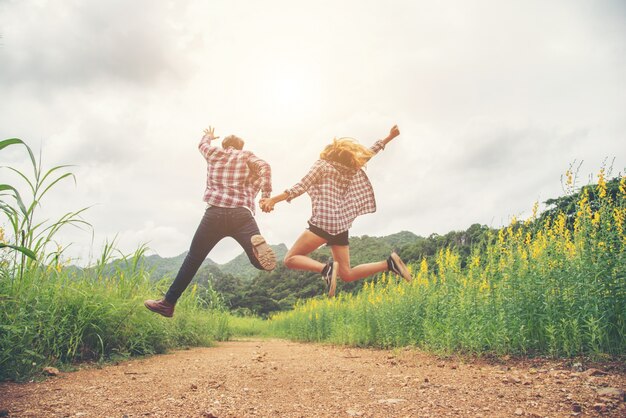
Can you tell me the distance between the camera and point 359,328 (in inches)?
333

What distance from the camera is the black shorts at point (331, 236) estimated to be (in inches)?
179

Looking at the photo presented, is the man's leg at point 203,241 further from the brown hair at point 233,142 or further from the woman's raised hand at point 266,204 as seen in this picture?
the brown hair at point 233,142

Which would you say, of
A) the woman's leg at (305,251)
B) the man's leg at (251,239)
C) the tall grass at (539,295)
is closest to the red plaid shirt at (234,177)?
the man's leg at (251,239)

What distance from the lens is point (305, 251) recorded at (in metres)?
4.60

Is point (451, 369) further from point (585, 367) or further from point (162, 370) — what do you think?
point (162, 370)

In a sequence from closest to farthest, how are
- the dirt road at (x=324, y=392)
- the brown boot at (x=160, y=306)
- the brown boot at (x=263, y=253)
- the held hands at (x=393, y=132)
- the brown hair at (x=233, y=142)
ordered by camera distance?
1. the dirt road at (x=324, y=392)
2. the brown boot at (x=263, y=253)
3. the brown boot at (x=160, y=306)
4. the brown hair at (x=233, y=142)
5. the held hands at (x=393, y=132)

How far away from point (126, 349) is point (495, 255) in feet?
17.7

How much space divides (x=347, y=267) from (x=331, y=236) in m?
0.49

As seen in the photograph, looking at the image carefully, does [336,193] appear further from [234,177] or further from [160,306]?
[160,306]

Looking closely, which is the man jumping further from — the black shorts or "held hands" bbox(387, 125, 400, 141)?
"held hands" bbox(387, 125, 400, 141)

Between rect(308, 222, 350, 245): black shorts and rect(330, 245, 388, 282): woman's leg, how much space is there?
0.08m

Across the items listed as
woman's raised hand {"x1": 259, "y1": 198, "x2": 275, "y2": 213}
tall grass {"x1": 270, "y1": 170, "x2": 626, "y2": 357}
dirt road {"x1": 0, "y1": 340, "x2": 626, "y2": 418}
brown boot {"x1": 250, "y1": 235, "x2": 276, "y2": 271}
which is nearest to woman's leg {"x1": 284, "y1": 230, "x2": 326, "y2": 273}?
woman's raised hand {"x1": 259, "y1": 198, "x2": 275, "y2": 213}

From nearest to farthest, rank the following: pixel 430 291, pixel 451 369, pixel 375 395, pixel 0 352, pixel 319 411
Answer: pixel 319 411 → pixel 375 395 → pixel 0 352 → pixel 451 369 → pixel 430 291

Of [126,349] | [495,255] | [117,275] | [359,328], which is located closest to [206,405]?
[126,349]
